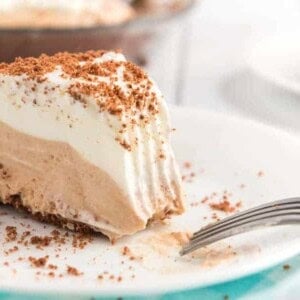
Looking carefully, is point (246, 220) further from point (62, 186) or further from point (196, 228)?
point (62, 186)

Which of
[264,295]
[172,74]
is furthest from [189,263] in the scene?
[172,74]

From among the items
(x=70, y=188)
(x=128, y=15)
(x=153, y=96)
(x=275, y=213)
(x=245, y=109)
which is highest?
(x=128, y=15)

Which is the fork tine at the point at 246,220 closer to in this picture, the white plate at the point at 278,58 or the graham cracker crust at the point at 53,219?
the graham cracker crust at the point at 53,219

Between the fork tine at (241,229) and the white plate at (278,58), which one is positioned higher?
the white plate at (278,58)

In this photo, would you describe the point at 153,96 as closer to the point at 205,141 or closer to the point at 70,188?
the point at 70,188

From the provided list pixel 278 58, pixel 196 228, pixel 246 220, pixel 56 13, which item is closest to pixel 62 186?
pixel 196 228

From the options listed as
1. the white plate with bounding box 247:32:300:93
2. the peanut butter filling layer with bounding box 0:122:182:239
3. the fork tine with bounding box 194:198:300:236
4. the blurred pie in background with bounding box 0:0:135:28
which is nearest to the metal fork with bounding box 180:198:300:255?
the fork tine with bounding box 194:198:300:236

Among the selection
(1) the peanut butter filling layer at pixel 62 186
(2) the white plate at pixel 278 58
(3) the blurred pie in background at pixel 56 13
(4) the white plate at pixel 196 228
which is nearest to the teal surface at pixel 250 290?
(4) the white plate at pixel 196 228
